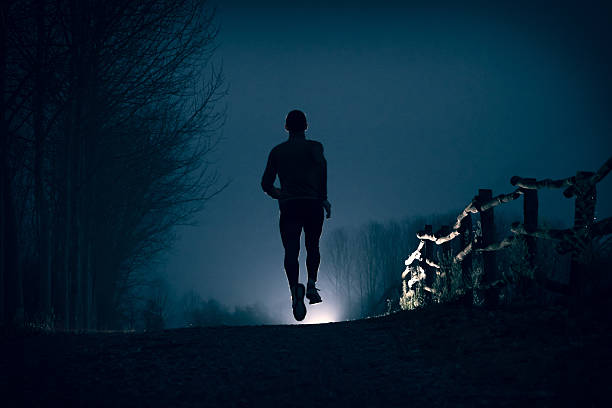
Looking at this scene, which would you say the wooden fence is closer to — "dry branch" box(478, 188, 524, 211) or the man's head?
"dry branch" box(478, 188, 524, 211)

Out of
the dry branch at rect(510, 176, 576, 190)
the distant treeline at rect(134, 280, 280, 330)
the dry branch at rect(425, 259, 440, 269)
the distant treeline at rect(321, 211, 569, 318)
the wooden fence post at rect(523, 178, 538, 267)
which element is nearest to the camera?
the dry branch at rect(510, 176, 576, 190)

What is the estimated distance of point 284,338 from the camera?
5.89 meters

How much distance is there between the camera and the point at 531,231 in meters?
6.10

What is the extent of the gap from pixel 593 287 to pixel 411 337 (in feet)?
6.19

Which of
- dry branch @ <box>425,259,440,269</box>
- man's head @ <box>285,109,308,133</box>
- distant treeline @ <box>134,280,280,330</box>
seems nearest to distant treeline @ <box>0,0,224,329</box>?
distant treeline @ <box>134,280,280,330</box>

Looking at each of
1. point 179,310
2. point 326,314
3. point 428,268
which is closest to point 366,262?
point 326,314

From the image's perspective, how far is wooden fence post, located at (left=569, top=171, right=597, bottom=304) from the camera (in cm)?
516

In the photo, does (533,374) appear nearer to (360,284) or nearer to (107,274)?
(107,274)

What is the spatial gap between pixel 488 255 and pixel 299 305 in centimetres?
280

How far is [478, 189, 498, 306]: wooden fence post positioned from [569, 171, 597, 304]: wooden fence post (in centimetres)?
162

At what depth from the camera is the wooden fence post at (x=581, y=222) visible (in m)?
5.16

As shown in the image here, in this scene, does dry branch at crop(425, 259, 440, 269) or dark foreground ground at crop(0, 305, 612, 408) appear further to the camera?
dry branch at crop(425, 259, 440, 269)

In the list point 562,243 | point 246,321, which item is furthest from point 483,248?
point 246,321

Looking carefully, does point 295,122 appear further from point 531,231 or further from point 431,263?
point 431,263
